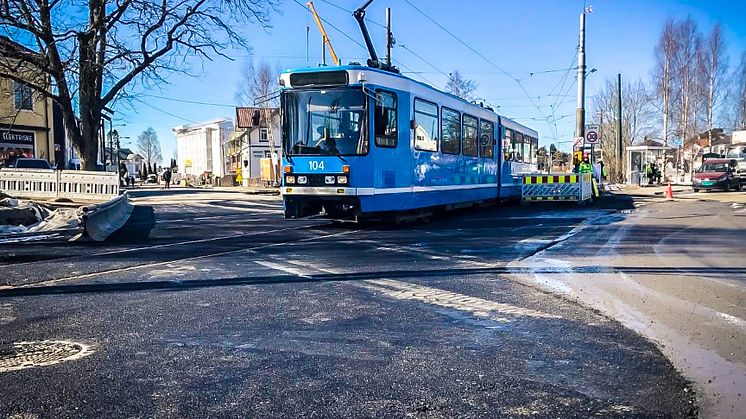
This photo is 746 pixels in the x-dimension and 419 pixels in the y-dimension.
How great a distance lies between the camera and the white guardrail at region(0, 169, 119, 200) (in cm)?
2288

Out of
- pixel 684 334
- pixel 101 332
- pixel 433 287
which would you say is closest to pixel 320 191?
pixel 433 287

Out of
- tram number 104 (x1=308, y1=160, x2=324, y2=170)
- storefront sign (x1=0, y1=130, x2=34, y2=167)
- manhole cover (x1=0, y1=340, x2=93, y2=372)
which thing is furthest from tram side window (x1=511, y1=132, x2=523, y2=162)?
storefront sign (x1=0, y1=130, x2=34, y2=167)

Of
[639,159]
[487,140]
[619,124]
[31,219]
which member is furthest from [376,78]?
[639,159]

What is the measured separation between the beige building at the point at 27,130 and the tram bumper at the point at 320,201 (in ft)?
99.8

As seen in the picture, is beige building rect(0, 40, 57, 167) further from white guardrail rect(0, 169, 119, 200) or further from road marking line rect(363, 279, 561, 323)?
road marking line rect(363, 279, 561, 323)

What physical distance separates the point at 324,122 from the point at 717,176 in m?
28.4

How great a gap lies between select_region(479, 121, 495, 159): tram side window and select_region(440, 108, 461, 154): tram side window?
2404 millimetres

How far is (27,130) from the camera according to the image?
38.4 metres

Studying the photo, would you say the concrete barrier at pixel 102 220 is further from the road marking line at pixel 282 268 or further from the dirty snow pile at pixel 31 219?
the road marking line at pixel 282 268

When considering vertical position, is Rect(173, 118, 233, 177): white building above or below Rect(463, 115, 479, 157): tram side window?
above

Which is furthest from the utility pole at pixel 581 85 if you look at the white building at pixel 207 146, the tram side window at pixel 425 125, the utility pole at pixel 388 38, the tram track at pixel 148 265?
the white building at pixel 207 146

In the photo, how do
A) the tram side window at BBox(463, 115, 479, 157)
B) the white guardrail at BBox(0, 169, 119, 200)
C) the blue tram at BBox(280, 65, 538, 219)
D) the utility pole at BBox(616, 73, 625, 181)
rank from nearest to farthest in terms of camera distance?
the blue tram at BBox(280, 65, 538, 219) < the tram side window at BBox(463, 115, 479, 157) < the white guardrail at BBox(0, 169, 119, 200) < the utility pole at BBox(616, 73, 625, 181)

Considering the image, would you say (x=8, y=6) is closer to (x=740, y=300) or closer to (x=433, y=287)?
(x=433, y=287)

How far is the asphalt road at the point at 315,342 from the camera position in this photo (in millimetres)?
3547
